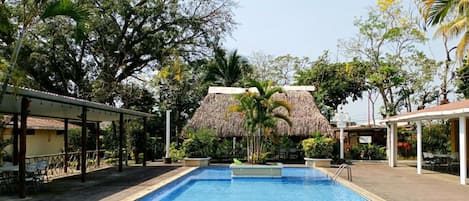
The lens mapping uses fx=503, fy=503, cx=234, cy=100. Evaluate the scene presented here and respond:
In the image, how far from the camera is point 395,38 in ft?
98.8

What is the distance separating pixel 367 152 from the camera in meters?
26.2

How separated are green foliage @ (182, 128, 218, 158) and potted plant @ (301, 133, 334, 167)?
456cm

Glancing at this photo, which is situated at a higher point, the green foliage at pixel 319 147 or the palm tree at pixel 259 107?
the palm tree at pixel 259 107

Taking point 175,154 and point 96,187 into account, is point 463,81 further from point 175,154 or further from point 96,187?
point 96,187

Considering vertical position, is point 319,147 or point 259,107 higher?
point 259,107

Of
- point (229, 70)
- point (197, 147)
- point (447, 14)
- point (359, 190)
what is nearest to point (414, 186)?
point (359, 190)

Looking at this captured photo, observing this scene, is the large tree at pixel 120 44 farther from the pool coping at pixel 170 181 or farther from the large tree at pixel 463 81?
the large tree at pixel 463 81

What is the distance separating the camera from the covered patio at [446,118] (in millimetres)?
13852

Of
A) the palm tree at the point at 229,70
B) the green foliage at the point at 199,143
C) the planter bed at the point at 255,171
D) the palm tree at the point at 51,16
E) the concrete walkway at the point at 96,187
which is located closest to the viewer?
the palm tree at the point at 51,16

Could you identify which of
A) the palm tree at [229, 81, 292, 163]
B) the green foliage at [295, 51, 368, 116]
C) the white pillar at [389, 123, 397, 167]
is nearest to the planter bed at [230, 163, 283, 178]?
the palm tree at [229, 81, 292, 163]

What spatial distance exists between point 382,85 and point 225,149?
11.9 meters

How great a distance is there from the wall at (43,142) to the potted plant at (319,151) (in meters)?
12.6

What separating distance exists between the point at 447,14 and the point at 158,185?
8.88 m

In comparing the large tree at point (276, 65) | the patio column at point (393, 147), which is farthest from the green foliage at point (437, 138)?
the large tree at point (276, 65)
